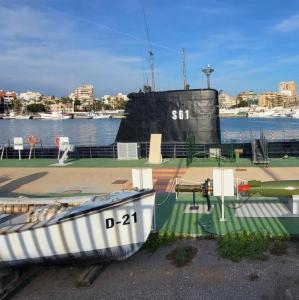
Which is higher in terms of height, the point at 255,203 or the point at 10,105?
the point at 10,105

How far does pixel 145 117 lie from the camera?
19.8 m

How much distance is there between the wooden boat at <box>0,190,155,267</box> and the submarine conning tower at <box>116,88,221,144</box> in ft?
41.3

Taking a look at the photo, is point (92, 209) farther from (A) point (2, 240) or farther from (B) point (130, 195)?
(A) point (2, 240)

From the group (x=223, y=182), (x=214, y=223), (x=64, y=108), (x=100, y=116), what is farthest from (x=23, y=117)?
(x=223, y=182)

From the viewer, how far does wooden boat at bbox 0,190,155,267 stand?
621cm

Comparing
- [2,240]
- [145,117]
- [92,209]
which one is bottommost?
[2,240]

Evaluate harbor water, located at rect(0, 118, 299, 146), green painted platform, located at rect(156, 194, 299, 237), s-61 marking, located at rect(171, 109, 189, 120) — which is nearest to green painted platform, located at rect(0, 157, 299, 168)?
s-61 marking, located at rect(171, 109, 189, 120)

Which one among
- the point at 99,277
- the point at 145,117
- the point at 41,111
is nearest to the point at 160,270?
the point at 99,277

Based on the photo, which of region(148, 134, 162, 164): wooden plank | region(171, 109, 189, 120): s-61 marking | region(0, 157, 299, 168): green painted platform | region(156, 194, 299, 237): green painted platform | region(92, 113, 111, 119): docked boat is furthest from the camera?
region(92, 113, 111, 119): docked boat

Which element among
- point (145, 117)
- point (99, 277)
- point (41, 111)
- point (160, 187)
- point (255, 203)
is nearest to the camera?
point (99, 277)

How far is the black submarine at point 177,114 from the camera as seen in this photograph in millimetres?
18797

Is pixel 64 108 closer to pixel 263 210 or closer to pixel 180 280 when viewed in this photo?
pixel 263 210

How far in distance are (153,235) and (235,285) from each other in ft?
8.13

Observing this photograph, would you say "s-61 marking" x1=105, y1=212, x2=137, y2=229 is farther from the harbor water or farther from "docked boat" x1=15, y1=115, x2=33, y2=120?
"docked boat" x1=15, y1=115, x2=33, y2=120
